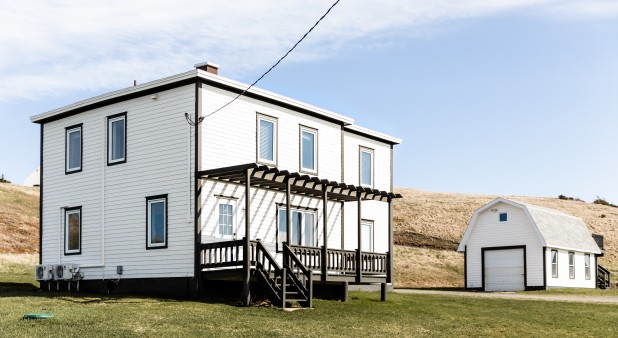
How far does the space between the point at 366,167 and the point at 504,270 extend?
13359 millimetres

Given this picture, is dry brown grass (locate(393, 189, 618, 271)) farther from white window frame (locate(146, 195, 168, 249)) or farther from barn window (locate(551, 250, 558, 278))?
white window frame (locate(146, 195, 168, 249))

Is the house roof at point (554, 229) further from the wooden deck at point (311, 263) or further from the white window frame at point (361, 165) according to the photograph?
the wooden deck at point (311, 263)

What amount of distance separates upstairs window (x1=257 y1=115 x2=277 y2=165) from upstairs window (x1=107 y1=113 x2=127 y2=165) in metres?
4.49

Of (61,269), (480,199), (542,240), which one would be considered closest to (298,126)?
(61,269)

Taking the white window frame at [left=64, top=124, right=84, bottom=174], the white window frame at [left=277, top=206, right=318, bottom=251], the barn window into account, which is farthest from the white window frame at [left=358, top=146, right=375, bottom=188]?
the barn window

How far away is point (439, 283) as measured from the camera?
1956 inches

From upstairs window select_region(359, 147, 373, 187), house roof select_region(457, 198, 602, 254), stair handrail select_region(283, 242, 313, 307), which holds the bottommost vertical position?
stair handrail select_region(283, 242, 313, 307)

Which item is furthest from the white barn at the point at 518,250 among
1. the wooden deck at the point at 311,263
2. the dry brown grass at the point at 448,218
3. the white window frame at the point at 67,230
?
the white window frame at the point at 67,230

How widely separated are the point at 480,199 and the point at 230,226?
63661 mm

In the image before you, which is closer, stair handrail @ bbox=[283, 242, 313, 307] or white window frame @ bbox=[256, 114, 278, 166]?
stair handrail @ bbox=[283, 242, 313, 307]

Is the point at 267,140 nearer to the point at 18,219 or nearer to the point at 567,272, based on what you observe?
the point at 567,272

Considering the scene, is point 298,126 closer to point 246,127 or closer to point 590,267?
point 246,127

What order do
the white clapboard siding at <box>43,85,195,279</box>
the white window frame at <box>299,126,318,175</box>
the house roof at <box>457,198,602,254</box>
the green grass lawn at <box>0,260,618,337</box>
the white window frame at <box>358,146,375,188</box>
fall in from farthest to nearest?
the house roof at <box>457,198,602,254</box> → the white window frame at <box>358,146,375,188</box> → the white window frame at <box>299,126,318,175</box> → the white clapboard siding at <box>43,85,195,279</box> → the green grass lawn at <box>0,260,618,337</box>

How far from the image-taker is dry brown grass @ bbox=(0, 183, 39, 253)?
4975 centimetres
